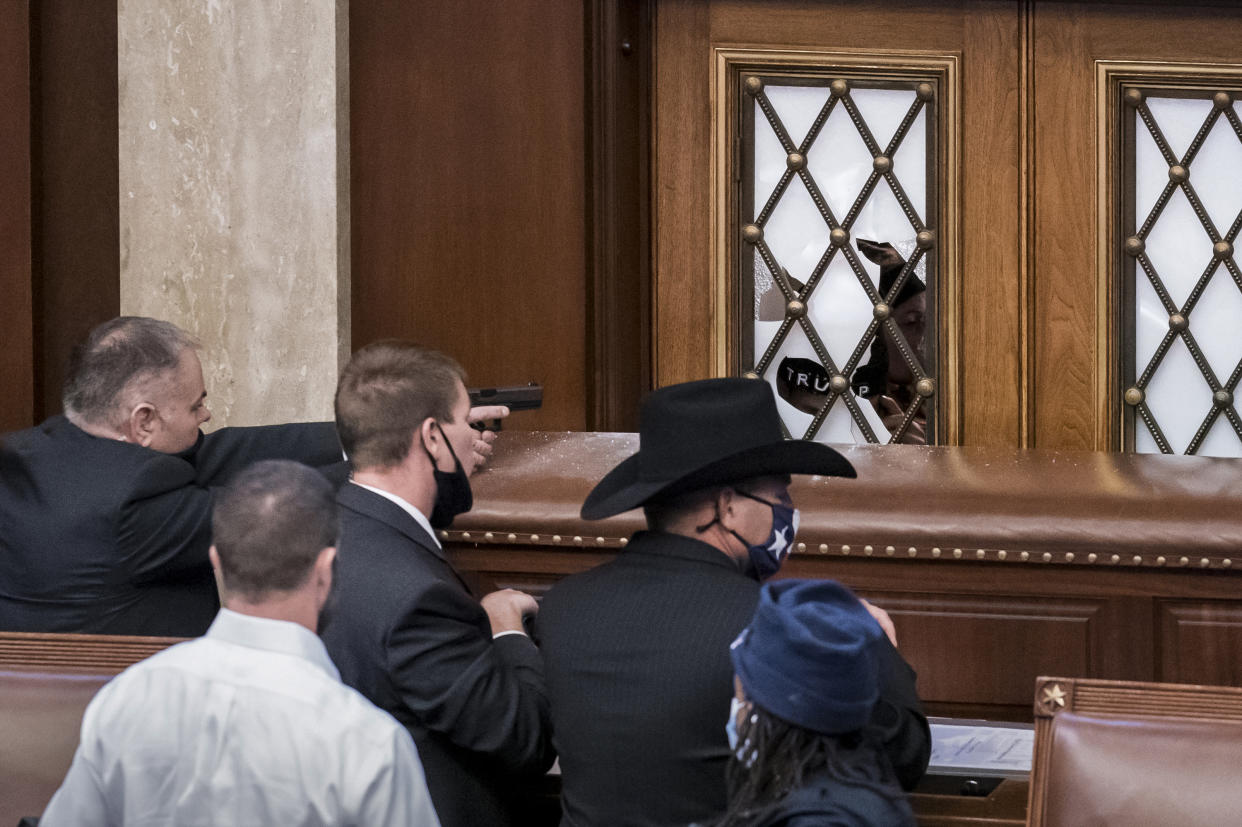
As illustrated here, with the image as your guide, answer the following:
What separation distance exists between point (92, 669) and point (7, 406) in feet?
5.27

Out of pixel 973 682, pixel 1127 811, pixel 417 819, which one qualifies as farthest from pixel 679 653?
pixel 973 682

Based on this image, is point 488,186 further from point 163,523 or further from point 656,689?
point 656,689

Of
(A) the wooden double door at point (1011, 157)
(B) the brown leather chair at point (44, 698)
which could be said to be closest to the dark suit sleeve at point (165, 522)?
(B) the brown leather chair at point (44, 698)

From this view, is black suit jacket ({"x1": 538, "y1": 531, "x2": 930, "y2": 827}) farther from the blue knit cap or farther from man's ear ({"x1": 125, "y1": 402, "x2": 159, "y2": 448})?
man's ear ({"x1": 125, "y1": 402, "x2": 159, "y2": 448})

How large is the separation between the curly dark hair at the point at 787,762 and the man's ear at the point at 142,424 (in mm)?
1805

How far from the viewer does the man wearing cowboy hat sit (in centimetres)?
195

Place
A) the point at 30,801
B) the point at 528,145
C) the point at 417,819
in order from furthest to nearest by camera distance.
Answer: the point at 528,145 < the point at 30,801 < the point at 417,819

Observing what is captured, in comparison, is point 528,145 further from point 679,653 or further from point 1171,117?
point 679,653

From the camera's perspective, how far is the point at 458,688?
2248 mm

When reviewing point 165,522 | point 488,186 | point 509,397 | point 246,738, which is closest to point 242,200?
point 488,186

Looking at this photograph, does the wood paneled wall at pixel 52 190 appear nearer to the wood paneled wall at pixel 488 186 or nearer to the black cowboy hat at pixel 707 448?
the wood paneled wall at pixel 488 186

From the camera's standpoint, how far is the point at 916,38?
423 cm

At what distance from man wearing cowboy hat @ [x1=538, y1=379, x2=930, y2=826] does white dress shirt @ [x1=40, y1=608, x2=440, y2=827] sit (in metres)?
0.46

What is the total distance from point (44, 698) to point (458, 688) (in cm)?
76
